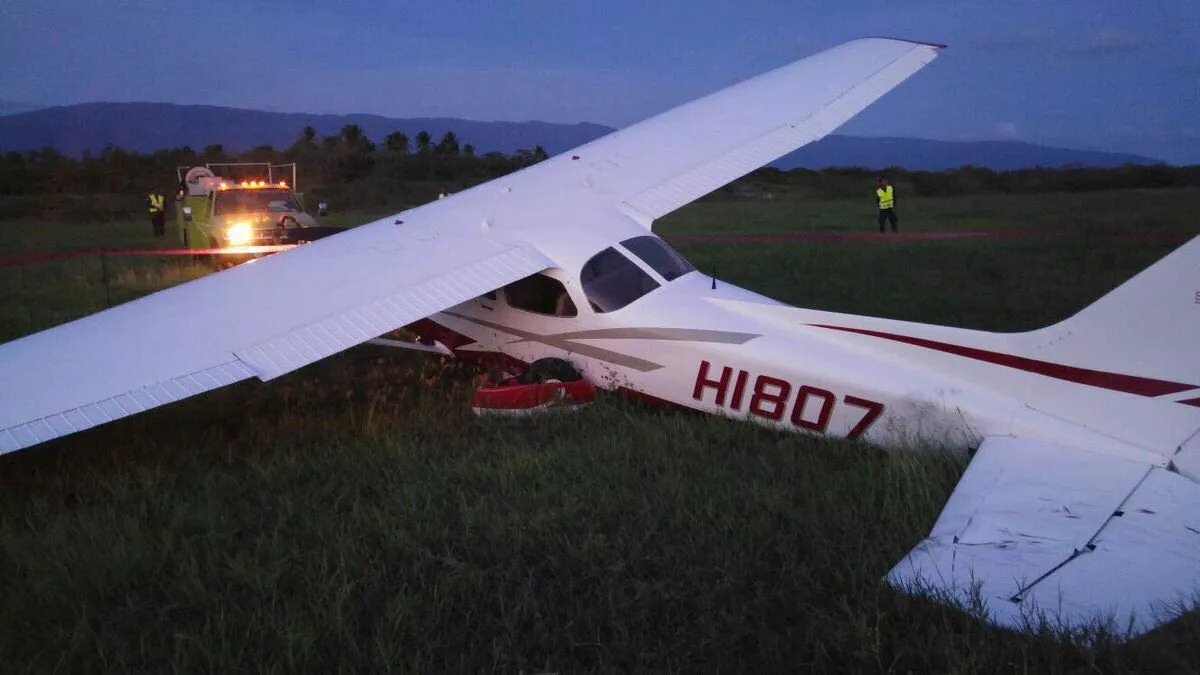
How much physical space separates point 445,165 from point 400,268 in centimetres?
4876

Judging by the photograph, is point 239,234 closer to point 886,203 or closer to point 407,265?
point 407,265

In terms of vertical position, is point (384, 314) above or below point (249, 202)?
above

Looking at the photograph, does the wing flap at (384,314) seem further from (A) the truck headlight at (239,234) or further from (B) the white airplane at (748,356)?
(A) the truck headlight at (239,234)

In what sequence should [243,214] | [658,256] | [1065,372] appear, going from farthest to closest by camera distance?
[243,214] → [658,256] → [1065,372]

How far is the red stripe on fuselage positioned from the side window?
2568mm

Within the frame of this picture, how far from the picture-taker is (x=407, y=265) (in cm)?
644

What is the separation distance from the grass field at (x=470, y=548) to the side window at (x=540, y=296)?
98cm

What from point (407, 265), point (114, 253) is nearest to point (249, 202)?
point (114, 253)

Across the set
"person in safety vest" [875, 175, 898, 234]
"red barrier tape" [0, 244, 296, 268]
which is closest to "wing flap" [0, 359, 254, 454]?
"red barrier tape" [0, 244, 296, 268]

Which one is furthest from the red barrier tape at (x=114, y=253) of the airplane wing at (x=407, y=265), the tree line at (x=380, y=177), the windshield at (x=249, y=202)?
the tree line at (x=380, y=177)

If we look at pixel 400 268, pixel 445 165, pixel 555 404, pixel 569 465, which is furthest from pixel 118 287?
pixel 445 165

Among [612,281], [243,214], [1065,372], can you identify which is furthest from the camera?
[243,214]

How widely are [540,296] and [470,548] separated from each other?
3.14 metres

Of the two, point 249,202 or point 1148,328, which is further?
point 249,202
